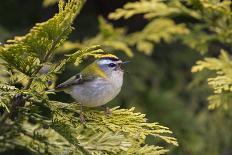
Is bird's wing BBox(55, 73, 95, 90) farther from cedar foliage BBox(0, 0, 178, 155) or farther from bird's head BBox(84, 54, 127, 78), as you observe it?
cedar foliage BBox(0, 0, 178, 155)

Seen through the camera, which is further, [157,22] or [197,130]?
[197,130]

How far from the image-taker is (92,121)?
10.3 feet

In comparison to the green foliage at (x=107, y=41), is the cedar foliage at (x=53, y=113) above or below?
below

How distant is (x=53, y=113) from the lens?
2984 millimetres

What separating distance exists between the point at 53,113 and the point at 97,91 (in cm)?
58

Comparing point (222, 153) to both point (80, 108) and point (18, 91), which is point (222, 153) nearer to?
point (80, 108)

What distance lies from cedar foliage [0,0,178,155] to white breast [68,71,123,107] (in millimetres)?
93

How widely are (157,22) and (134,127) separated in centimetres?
291

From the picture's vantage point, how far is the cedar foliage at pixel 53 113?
2.73 meters

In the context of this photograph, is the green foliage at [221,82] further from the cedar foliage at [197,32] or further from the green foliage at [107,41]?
the green foliage at [107,41]

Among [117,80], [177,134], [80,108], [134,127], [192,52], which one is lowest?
[134,127]

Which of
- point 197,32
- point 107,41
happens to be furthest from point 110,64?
point 107,41

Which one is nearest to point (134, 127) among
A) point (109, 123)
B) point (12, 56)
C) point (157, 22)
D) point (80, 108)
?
point (109, 123)

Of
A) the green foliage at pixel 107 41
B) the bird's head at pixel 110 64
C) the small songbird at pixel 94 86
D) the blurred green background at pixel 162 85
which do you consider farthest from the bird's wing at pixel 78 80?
the blurred green background at pixel 162 85
